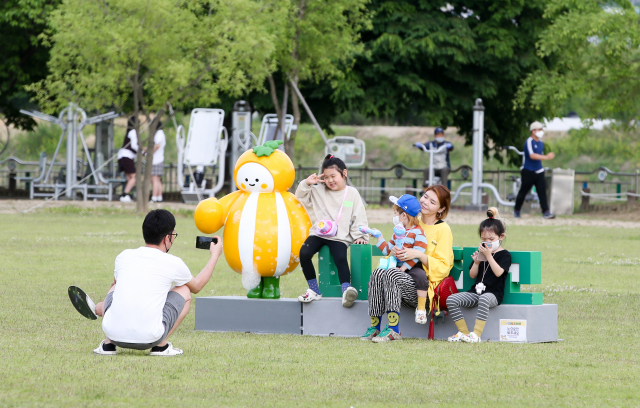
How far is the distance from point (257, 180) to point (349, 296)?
4.26 ft

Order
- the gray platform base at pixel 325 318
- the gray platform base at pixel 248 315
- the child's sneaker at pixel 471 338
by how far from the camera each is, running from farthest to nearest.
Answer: the gray platform base at pixel 248 315
the gray platform base at pixel 325 318
the child's sneaker at pixel 471 338

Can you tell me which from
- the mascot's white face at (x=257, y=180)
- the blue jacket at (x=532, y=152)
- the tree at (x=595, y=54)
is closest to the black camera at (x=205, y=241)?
the mascot's white face at (x=257, y=180)

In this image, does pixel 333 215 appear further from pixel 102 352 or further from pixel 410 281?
pixel 102 352

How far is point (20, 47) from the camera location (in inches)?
1165

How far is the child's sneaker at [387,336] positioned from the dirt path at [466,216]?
1425cm

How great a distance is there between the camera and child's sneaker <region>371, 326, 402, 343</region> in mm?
7223

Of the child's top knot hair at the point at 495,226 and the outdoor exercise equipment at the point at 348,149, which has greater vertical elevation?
the outdoor exercise equipment at the point at 348,149

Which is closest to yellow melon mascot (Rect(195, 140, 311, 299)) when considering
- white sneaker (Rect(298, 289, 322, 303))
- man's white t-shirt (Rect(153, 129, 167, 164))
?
white sneaker (Rect(298, 289, 322, 303))

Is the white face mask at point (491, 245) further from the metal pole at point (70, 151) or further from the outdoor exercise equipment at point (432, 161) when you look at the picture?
the metal pole at point (70, 151)

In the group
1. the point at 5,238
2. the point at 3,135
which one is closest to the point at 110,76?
the point at 5,238

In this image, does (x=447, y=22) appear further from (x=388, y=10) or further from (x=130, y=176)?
(x=130, y=176)

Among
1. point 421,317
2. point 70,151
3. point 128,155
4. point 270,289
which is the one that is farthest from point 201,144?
point 421,317

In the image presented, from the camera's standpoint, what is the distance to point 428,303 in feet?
24.3

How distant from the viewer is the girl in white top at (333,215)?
7871mm
